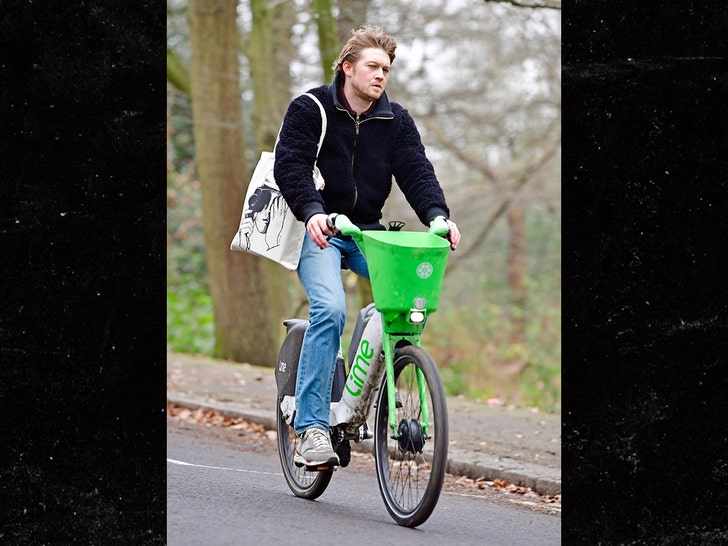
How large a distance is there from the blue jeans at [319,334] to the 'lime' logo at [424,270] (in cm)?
56

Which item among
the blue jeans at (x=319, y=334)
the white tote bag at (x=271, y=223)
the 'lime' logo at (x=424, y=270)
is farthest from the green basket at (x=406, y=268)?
the white tote bag at (x=271, y=223)

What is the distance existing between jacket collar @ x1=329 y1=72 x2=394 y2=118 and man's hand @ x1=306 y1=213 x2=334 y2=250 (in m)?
0.59

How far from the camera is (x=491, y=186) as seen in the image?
69.0 ft

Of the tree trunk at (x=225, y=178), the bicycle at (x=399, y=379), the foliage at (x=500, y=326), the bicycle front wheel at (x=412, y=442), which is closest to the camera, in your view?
the bicycle front wheel at (x=412, y=442)

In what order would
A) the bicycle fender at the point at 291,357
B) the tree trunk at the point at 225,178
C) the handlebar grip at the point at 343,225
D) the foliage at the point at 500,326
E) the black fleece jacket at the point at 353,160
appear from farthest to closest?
the foliage at the point at 500,326 < the tree trunk at the point at 225,178 < the bicycle fender at the point at 291,357 < the black fleece jacket at the point at 353,160 < the handlebar grip at the point at 343,225

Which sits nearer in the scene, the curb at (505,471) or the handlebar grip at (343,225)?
the handlebar grip at (343,225)

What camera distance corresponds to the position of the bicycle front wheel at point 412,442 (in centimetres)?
542

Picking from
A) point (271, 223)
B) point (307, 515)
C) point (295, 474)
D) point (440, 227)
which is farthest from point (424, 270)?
point (295, 474)

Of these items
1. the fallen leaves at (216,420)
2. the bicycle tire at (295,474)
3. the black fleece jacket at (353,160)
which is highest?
the black fleece jacket at (353,160)
